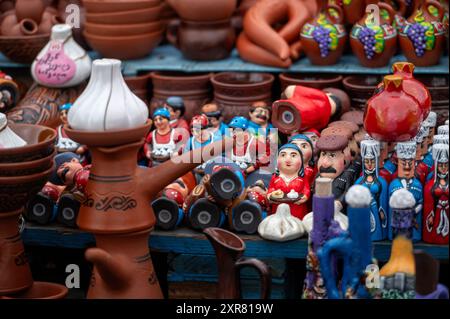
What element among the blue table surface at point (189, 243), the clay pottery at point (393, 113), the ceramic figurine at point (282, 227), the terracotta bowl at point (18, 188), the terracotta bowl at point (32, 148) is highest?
the clay pottery at point (393, 113)

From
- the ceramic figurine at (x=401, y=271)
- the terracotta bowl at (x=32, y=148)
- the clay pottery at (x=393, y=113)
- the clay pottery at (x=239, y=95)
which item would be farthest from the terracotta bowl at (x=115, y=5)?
the ceramic figurine at (x=401, y=271)

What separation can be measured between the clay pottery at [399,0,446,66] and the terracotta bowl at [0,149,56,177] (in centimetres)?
183

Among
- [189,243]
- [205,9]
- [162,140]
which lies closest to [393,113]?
[189,243]

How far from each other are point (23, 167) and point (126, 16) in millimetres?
1481

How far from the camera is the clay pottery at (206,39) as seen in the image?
4848 mm

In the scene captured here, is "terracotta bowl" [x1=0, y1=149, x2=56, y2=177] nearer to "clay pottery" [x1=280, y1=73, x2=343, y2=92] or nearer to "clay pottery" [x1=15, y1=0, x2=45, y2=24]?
"clay pottery" [x1=280, y1=73, x2=343, y2=92]

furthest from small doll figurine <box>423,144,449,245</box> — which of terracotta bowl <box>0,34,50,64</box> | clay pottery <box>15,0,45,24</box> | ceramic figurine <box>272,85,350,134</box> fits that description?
clay pottery <box>15,0,45,24</box>

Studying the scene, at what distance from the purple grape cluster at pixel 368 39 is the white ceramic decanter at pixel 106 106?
1.48m

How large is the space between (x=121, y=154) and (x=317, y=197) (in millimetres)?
756

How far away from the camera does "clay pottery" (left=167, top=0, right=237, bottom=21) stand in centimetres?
476

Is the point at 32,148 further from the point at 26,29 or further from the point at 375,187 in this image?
the point at 26,29

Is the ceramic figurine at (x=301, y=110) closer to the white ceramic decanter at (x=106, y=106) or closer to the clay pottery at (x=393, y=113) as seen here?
the clay pottery at (x=393, y=113)
